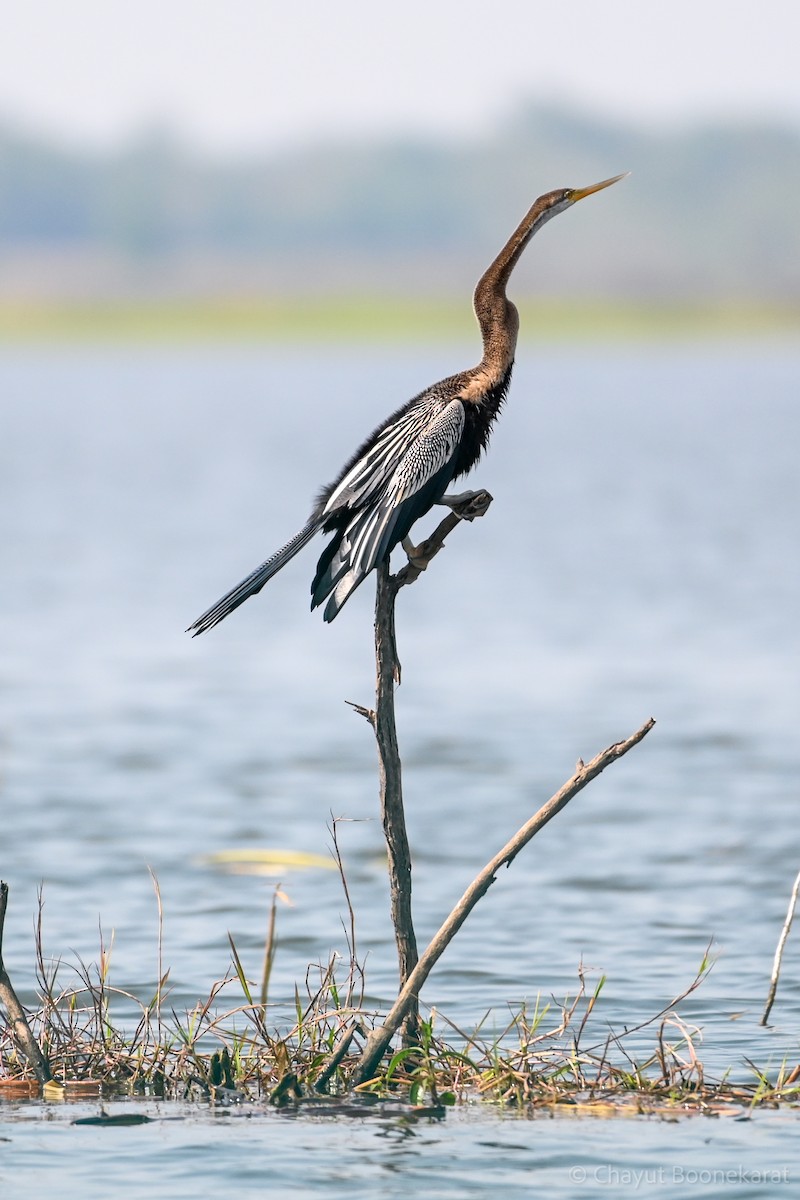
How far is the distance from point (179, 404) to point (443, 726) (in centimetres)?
7899

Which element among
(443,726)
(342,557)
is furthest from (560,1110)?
(443,726)

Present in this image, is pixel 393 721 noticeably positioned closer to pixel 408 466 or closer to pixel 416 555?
pixel 416 555

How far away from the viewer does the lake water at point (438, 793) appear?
6.60m

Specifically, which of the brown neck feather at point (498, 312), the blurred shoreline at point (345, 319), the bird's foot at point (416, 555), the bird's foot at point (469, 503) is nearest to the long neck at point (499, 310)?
the brown neck feather at point (498, 312)

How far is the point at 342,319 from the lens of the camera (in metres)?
164

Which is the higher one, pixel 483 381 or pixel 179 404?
pixel 179 404

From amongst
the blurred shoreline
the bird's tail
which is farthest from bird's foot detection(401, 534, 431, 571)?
the blurred shoreline

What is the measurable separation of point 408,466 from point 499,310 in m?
0.65

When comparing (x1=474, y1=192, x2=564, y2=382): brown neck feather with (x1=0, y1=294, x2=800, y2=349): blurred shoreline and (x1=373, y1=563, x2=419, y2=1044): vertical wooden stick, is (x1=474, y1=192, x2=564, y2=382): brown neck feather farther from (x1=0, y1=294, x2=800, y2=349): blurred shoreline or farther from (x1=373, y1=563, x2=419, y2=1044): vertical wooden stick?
(x1=0, y1=294, x2=800, y2=349): blurred shoreline

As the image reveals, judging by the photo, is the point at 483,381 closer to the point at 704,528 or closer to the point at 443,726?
the point at 443,726

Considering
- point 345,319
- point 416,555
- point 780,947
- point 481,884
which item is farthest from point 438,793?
point 345,319

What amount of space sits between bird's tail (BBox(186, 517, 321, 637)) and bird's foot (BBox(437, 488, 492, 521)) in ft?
1.45

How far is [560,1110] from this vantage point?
682cm

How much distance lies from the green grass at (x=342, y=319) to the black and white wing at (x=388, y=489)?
148 metres
